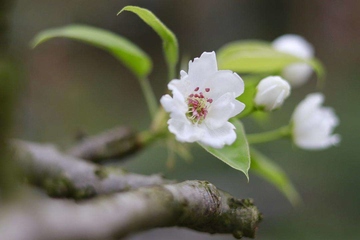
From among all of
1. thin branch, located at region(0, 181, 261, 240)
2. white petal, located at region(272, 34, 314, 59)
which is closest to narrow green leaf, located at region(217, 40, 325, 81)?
white petal, located at region(272, 34, 314, 59)

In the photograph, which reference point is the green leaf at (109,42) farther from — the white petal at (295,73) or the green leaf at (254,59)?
the white petal at (295,73)

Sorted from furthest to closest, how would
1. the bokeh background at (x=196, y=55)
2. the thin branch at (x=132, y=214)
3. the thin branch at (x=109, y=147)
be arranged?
the bokeh background at (x=196, y=55)
the thin branch at (x=109, y=147)
the thin branch at (x=132, y=214)

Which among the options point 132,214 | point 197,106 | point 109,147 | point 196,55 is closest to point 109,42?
point 109,147

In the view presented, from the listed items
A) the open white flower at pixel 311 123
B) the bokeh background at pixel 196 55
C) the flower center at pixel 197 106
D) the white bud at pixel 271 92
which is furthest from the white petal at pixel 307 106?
the bokeh background at pixel 196 55

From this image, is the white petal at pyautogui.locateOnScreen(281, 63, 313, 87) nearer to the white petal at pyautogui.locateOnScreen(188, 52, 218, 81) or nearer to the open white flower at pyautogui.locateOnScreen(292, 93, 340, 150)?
the open white flower at pyautogui.locateOnScreen(292, 93, 340, 150)

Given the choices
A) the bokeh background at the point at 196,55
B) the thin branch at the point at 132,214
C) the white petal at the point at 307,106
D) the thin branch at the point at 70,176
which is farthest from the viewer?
the bokeh background at the point at 196,55

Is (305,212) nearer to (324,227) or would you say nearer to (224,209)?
(324,227)
